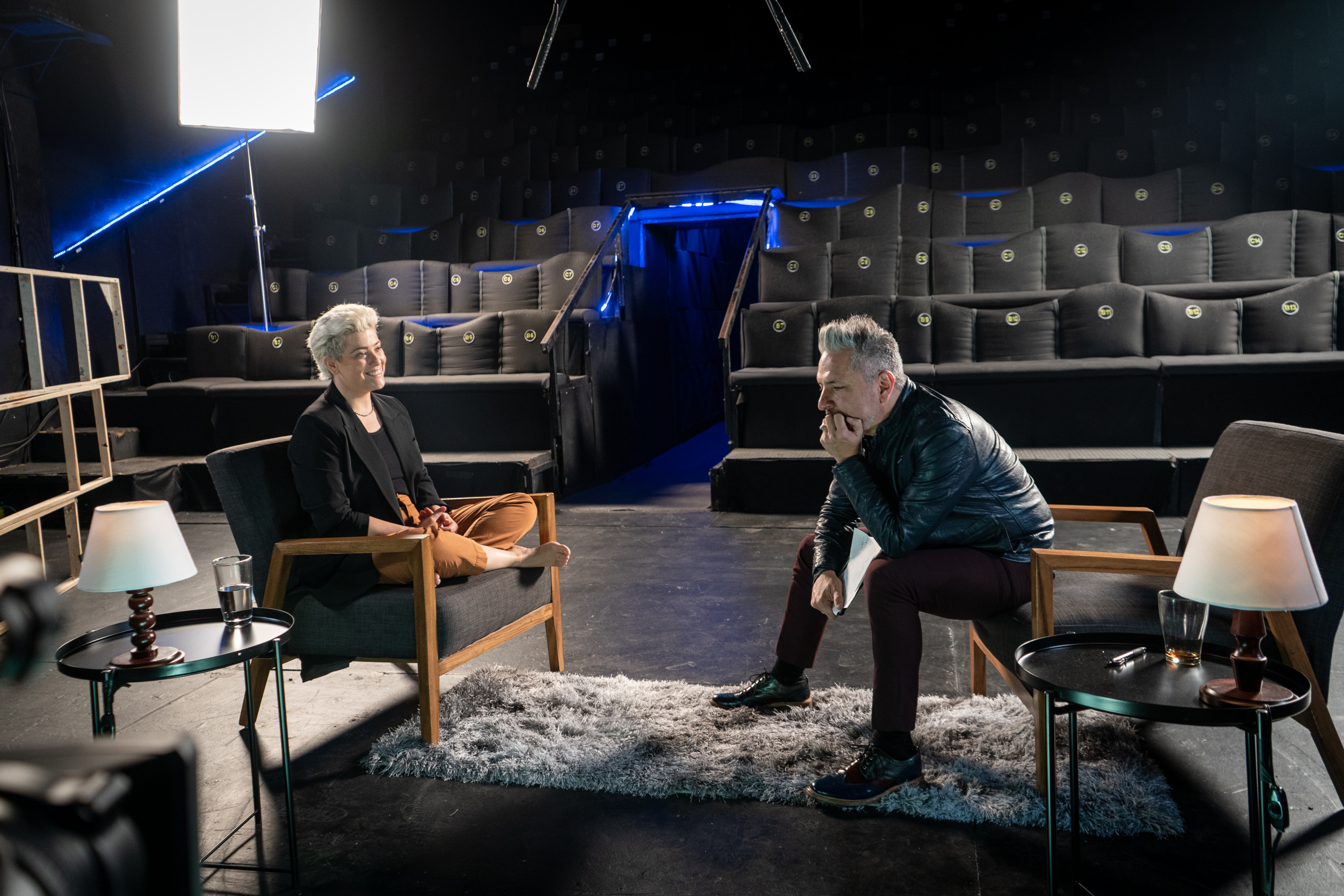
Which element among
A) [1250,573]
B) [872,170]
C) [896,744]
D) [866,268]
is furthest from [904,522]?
[872,170]

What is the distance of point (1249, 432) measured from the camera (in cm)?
215

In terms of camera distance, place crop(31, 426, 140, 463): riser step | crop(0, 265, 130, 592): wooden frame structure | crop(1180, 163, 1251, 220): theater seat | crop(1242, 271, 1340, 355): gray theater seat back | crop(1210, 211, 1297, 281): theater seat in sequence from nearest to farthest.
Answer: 1. crop(0, 265, 130, 592): wooden frame structure
2. crop(1242, 271, 1340, 355): gray theater seat back
3. crop(1210, 211, 1297, 281): theater seat
4. crop(31, 426, 140, 463): riser step
5. crop(1180, 163, 1251, 220): theater seat

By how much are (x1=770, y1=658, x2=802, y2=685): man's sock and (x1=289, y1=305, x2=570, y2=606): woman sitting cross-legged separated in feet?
2.24

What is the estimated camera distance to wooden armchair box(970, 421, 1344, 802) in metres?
1.80

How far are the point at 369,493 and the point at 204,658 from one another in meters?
0.92

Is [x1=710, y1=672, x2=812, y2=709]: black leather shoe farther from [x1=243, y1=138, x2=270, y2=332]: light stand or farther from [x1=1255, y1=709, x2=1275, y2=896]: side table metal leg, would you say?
[x1=243, y1=138, x2=270, y2=332]: light stand

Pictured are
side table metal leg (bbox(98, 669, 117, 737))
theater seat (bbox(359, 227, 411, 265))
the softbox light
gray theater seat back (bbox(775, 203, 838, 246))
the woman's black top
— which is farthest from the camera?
theater seat (bbox(359, 227, 411, 265))

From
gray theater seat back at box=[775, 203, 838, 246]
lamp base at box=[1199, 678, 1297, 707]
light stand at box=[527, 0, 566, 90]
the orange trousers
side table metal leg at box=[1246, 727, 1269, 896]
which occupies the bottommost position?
side table metal leg at box=[1246, 727, 1269, 896]

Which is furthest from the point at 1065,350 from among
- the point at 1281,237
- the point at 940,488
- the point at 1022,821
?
the point at 1022,821

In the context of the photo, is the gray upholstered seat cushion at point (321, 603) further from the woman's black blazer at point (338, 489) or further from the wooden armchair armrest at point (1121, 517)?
the wooden armchair armrest at point (1121, 517)

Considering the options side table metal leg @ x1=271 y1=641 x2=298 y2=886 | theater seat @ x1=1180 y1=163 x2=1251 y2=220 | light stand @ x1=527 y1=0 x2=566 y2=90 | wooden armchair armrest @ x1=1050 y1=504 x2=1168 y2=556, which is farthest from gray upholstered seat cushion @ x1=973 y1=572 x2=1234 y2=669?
light stand @ x1=527 y1=0 x2=566 y2=90

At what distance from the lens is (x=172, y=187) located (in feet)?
25.1

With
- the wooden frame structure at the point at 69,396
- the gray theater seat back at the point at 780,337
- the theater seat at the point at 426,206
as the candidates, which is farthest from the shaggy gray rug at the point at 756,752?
the theater seat at the point at 426,206

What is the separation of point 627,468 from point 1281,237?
4.14m
